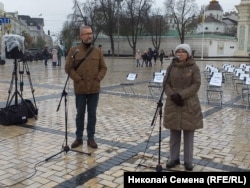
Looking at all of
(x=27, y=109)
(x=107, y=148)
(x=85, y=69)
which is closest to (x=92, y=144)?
(x=107, y=148)

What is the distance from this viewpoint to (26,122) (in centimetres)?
805

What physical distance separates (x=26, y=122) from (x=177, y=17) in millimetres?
56458

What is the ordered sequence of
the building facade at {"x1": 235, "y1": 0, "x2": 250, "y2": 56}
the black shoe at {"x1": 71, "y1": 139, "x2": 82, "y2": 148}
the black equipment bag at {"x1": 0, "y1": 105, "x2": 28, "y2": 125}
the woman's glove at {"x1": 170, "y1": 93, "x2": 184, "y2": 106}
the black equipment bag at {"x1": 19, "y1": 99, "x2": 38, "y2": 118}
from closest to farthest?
1. the woman's glove at {"x1": 170, "y1": 93, "x2": 184, "y2": 106}
2. the black shoe at {"x1": 71, "y1": 139, "x2": 82, "y2": 148}
3. the black equipment bag at {"x1": 0, "y1": 105, "x2": 28, "y2": 125}
4. the black equipment bag at {"x1": 19, "y1": 99, "x2": 38, "y2": 118}
5. the building facade at {"x1": 235, "y1": 0, "x2": 250, "y2": 56}

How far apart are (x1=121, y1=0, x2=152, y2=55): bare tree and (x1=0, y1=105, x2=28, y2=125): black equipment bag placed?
52.3 meters

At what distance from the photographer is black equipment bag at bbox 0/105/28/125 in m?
7.76

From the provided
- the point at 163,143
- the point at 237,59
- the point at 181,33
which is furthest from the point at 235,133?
the point at 181,33

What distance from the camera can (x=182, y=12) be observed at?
60.9 metres

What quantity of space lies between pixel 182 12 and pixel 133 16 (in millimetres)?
8876

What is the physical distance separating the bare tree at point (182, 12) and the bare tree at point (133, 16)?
4.44 m

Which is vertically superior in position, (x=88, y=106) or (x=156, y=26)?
(x=156, y=26)

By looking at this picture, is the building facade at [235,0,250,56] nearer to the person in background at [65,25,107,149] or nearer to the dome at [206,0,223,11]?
the person in background at [65,25,107,149]

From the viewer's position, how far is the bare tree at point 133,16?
58.4 metres

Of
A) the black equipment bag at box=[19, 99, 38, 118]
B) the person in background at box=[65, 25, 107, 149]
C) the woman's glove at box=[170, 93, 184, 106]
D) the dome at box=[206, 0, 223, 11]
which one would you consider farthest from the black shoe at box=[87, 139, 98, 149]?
the dome at box=[206, 0, 223, 11]
